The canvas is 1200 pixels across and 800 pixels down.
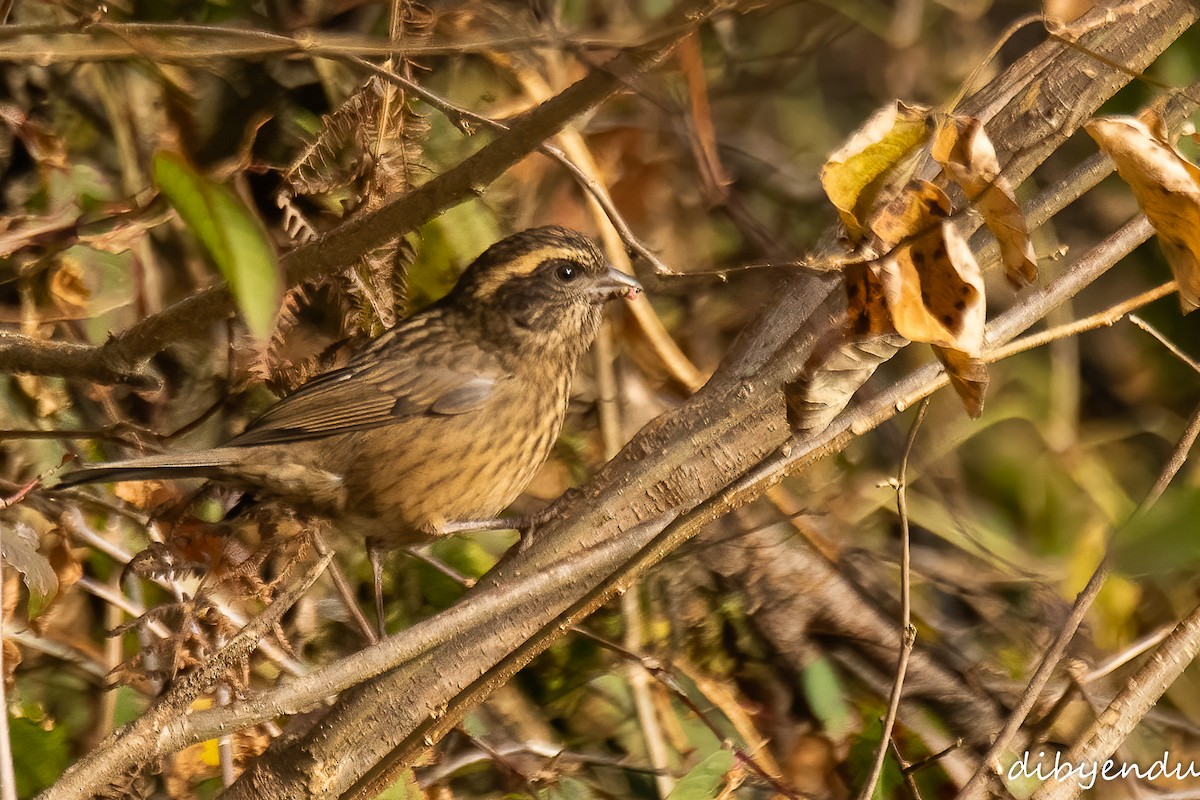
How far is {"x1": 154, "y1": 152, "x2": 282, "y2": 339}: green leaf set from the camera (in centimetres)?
211

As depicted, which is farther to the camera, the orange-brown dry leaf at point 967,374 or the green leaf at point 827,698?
the green leaf at point 827,698

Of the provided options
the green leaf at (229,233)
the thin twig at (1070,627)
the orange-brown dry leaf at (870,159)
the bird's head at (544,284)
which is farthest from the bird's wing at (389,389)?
the orange-brown dry leaf at (870,159)

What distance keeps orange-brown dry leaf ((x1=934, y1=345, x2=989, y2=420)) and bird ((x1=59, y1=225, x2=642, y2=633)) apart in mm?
2075

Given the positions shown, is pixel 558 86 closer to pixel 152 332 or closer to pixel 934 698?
pixel 152 332

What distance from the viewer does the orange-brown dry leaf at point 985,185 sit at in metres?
2.24

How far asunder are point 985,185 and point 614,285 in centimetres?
217

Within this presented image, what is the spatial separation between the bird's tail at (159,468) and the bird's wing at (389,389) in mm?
182

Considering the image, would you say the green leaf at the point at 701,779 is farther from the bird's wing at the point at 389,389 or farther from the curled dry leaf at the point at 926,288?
the curled dry leaf at the point at 926,288

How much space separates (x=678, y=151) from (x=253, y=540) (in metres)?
2.57

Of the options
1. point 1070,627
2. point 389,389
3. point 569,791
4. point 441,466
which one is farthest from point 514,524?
point 1070,627

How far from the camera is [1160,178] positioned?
2.31m

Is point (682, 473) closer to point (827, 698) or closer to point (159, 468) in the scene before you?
point (159, 468)

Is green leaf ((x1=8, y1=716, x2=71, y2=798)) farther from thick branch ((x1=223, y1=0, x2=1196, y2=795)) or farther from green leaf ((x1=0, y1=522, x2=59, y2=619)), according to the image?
thick branch ((x1=223, y1=0, x2=1196, y2=795))

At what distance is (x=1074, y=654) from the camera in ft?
15.2
